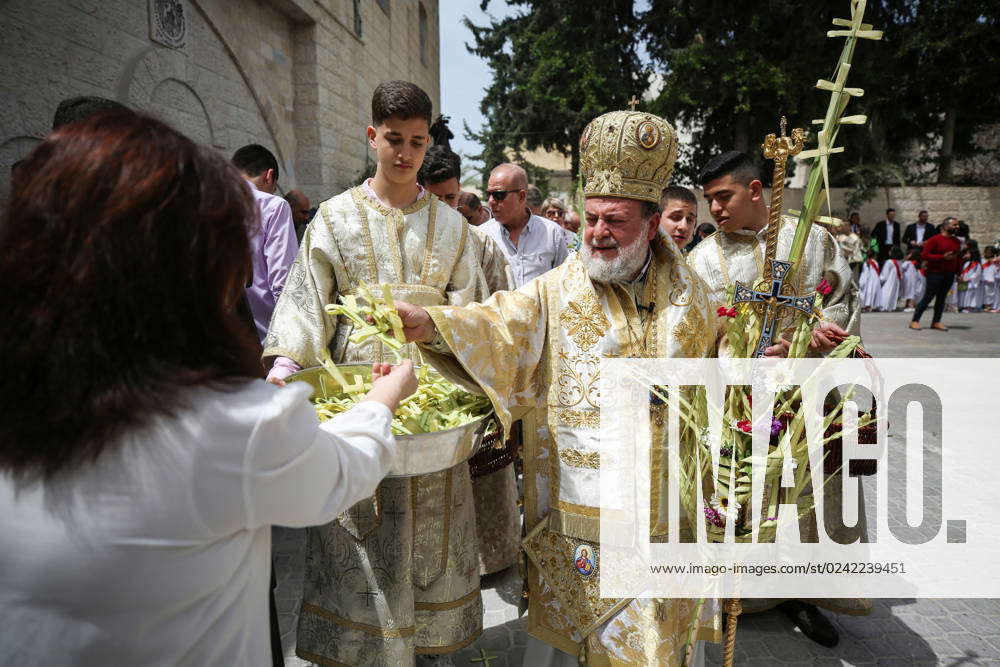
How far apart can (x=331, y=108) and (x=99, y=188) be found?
1138 centimetres

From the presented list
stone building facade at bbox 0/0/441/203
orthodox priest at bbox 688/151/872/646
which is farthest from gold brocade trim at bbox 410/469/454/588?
stone building facade at bbox 0/0/441/203

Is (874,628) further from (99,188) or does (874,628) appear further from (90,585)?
(99,188)

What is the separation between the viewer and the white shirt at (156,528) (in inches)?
39.0

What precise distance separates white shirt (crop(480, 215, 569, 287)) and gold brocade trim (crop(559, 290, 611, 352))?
3.12 metres

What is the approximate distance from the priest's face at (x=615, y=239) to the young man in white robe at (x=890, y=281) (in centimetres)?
1694

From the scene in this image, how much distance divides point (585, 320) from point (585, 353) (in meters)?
0.13

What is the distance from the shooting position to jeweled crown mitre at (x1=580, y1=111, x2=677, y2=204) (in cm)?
231

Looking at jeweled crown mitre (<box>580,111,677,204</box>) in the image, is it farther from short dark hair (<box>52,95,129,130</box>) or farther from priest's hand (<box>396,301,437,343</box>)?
short dark hair (<box>52,95,129,130</box>)

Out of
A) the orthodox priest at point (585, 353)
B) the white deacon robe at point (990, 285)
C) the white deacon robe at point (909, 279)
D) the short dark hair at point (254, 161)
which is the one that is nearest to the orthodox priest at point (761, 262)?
the orthodox priest at point (585, 353)

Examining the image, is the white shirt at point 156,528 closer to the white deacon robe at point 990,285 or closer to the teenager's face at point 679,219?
the teenager's face at point 679,219

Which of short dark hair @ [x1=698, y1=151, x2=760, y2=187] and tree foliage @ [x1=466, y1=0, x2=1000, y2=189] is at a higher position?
tree foliage @ [x1=466, y1=0, x2=1000, y2=189]

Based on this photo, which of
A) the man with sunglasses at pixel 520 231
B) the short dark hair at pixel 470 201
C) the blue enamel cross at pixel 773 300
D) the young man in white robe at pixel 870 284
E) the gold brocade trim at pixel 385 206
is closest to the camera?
the blue enamel cross at pixel 773 300

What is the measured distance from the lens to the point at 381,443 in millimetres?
1352

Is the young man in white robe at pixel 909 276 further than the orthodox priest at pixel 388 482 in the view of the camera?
Yes
